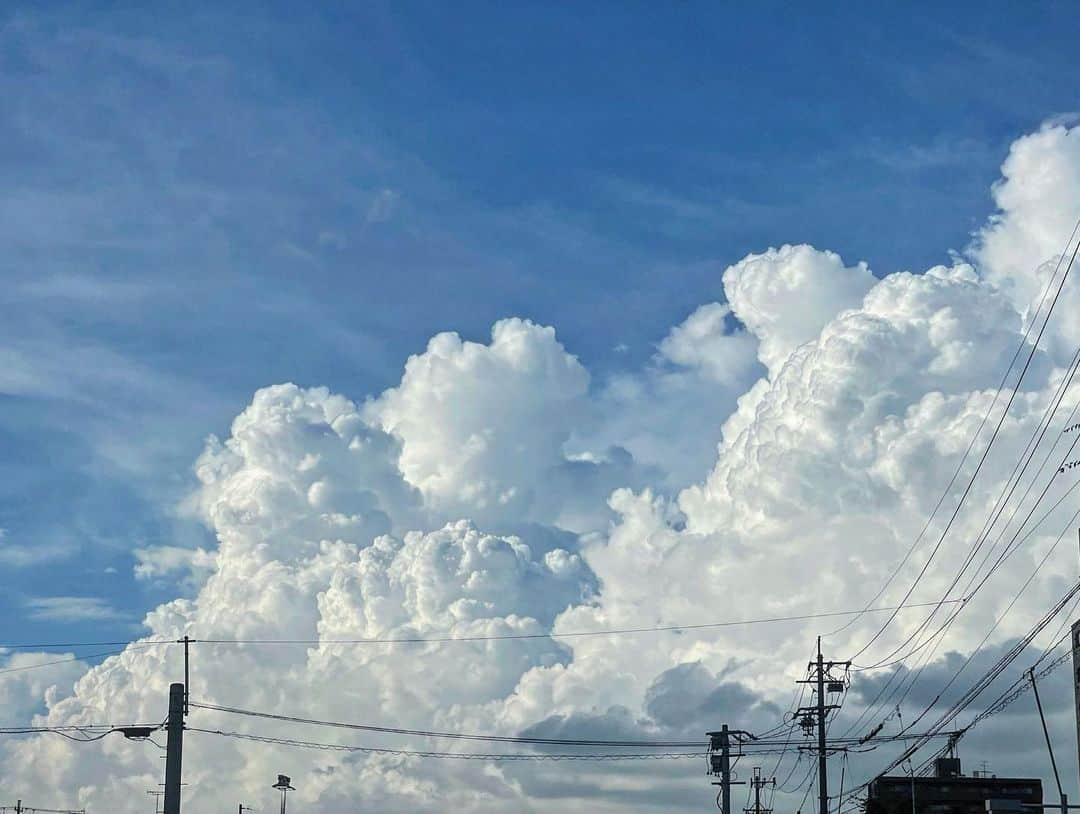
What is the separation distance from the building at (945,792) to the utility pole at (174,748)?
4272 inches

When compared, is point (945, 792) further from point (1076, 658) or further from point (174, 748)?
point (174, 748)

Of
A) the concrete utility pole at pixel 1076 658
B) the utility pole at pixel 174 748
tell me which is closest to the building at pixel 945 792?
the concrete utility pole at pixel 1076 658

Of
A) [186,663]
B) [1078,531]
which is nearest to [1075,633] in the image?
[1078,531]

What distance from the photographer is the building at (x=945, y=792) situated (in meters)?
173

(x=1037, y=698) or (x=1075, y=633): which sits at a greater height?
(x=1075, y=633)

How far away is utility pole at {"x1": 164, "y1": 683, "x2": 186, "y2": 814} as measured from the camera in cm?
7581

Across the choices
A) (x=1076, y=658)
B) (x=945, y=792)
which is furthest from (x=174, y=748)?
(x=945, y=792)

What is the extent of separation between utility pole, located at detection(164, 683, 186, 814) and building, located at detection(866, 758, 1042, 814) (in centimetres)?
10851

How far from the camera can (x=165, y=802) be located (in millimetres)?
75625

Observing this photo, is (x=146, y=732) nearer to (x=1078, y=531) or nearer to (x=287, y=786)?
(x=1078, y=531)

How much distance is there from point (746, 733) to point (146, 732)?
41.6 metres

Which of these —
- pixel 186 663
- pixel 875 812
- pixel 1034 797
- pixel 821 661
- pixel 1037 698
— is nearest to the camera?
pixel 1037 698

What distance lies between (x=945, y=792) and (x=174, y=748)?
12609cm

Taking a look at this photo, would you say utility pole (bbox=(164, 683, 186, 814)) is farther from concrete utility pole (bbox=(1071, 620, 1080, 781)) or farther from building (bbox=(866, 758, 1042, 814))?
building (bbox=(866, 758, 1042, 814))
